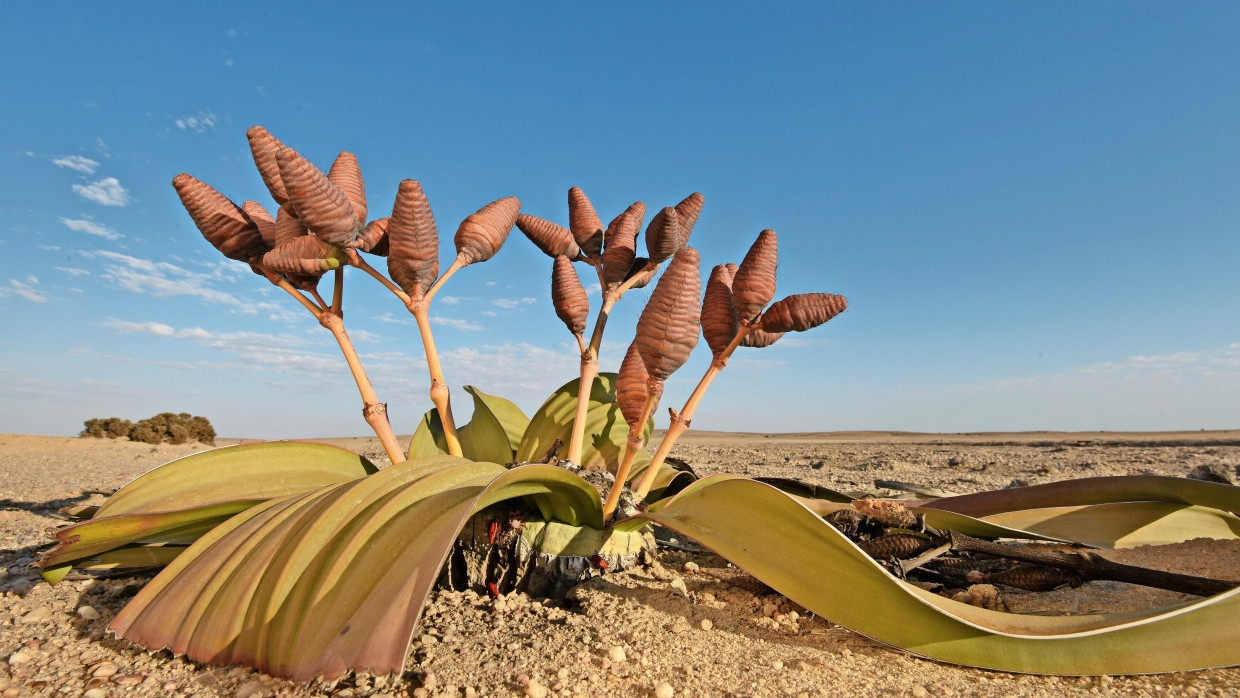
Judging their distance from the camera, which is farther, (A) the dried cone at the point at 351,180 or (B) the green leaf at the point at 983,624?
(A) the dried cone at the point at 351,180

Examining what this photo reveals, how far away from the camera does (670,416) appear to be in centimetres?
136

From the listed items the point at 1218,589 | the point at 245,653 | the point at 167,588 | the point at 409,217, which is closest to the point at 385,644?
the point at 245,653

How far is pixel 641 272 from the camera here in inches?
Result: 67.7

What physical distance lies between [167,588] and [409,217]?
30.3 inches

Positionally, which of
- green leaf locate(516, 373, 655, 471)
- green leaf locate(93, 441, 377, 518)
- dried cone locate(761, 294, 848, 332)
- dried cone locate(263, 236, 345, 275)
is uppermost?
dried cone locate(263, 236, 345, 275)

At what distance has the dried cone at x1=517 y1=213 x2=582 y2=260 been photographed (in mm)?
1699

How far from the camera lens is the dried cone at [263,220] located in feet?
5.22

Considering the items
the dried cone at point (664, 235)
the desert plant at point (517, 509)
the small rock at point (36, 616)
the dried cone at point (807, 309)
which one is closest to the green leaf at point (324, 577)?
the desert plant at point (517, 509)

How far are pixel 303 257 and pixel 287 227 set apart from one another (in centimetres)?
16

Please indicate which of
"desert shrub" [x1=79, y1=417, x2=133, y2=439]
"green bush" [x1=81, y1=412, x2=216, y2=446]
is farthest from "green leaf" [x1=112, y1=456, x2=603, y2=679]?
"desert shrub" [x1=79, y1=417, x2=133, y2=439]

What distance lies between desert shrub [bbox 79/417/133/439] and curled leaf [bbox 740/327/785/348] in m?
8.92

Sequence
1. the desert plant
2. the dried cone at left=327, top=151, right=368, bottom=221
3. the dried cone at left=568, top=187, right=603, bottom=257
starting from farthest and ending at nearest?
1. the dried cone at left=568, top=187, right=603, bottom=257
2. the dried cone at left=327, top=151, right=368, bottom=221
3. the desert plant

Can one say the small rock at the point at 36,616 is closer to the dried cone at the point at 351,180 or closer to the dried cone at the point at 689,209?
the dried cone at the point at 351,180

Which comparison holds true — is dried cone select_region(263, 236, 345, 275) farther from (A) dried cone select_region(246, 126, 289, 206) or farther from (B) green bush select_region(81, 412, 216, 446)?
(B) green bush select_region(81, 412, 216, 446)
